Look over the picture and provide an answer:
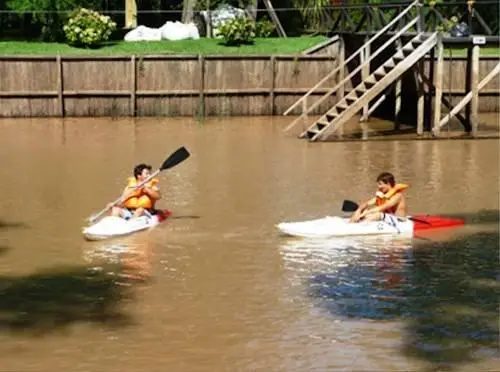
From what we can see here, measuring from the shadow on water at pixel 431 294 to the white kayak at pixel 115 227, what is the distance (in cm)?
304

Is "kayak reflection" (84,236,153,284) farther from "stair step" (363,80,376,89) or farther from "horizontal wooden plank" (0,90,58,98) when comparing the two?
"horizontal wooden plank" (0,90,58,98)

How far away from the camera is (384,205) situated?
13.4 m

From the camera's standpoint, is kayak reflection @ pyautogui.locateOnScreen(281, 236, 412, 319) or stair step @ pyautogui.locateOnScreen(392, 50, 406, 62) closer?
kayak reflection @ pyautogui.locateOnScreen(281, 236, 412, 319)

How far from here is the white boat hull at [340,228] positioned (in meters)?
12.9

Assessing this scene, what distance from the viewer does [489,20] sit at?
2681 cm

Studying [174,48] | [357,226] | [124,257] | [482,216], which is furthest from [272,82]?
[124,257]

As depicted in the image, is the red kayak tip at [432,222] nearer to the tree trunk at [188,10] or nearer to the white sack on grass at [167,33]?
the white sack on grass at [167,33]

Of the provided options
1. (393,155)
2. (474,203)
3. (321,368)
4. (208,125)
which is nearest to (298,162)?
(393,155)

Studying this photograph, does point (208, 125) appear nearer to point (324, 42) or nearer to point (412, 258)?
point (324, 42)

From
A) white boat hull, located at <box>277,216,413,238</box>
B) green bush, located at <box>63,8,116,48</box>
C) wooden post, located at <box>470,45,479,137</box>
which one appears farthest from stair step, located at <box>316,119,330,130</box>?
white boat hull, located at <box>277,216,413,238</box>

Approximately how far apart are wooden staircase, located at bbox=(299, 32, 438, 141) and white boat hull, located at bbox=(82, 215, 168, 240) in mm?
9261

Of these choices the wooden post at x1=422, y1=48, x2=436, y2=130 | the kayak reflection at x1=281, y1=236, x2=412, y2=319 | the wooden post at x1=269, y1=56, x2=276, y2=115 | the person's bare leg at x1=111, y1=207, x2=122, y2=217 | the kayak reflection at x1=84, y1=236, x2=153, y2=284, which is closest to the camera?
the kayak reflection at x1=281, y1=236, x2=412, y2=319

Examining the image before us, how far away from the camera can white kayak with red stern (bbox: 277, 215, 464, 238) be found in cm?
1295

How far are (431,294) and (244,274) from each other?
2.08m
